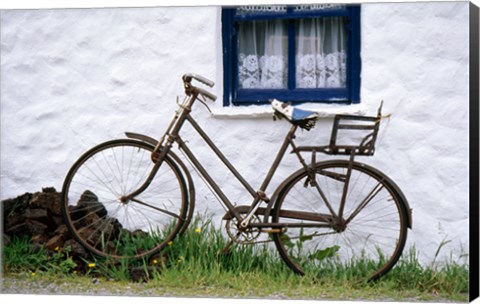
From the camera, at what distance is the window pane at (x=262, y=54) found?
20.1 feet

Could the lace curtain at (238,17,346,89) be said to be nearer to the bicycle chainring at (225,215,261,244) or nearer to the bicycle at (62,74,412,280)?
the bicycle at (62,74,412,280)

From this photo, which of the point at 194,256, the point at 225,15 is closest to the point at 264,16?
the point at 225,15

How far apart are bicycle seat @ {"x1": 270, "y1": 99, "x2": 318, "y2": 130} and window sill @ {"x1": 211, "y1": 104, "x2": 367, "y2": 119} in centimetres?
30

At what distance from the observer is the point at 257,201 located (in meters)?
5.67

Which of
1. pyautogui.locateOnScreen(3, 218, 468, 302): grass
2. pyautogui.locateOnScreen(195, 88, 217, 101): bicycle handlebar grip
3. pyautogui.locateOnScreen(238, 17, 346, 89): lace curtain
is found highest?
pyautogui.locateOnScreen(238, 17, 346, 89): lace curtain

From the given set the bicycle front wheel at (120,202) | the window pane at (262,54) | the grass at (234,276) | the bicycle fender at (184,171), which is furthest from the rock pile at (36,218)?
the window pane at (262,54)

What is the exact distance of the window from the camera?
602 centimetres

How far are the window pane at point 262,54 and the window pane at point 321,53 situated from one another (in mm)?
108

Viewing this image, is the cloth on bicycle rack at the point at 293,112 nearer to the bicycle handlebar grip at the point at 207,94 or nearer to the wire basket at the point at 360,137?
the wire basket at the point at 360,137

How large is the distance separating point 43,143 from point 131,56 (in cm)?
88

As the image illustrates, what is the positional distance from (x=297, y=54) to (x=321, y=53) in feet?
0.53

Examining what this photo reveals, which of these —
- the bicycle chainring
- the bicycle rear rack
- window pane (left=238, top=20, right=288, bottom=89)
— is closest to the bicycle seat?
the bicycle rear rack

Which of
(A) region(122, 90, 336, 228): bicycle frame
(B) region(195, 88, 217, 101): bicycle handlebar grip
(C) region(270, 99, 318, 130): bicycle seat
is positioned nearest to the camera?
(C) region(270, 99, 318, 130): bicycle seat

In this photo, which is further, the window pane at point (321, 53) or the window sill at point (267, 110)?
the window pane at point (321, 53)
